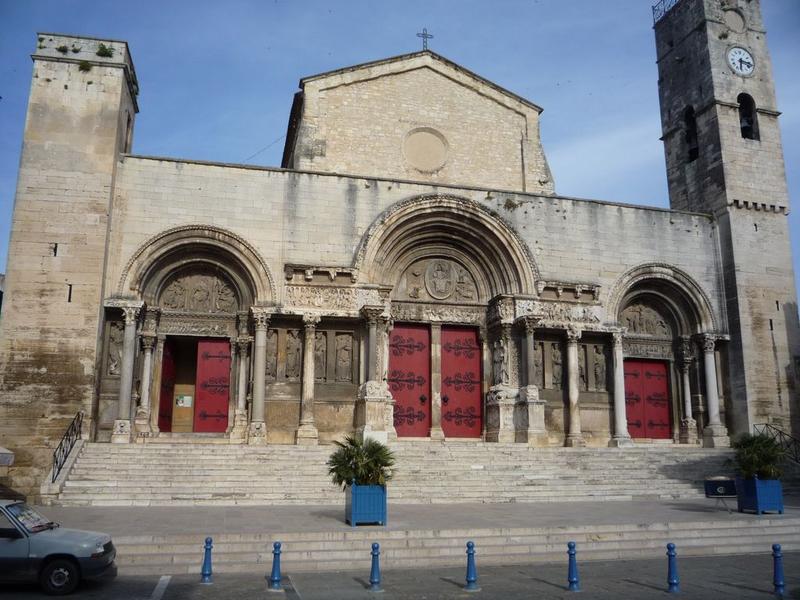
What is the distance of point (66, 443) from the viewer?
1488cm

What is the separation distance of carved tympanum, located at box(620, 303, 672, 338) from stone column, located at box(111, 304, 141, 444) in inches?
535

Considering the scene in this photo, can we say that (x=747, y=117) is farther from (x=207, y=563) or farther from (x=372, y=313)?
(x=207, y=563)

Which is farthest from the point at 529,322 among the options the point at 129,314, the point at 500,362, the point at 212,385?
the point at 129,314

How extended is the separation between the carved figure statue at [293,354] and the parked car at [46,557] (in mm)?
10298

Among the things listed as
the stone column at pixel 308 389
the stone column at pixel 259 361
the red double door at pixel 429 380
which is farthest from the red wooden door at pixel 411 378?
the stone column at pixel 259 361

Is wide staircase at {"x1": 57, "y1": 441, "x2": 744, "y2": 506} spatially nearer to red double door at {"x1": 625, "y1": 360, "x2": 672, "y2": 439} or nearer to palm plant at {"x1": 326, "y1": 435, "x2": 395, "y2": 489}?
palm plant at {"x1": 326, "y1": 435, "x2": 395, "y2": 489}

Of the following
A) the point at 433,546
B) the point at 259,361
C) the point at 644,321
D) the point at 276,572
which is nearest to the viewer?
the point at 276,572

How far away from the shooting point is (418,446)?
16.1m

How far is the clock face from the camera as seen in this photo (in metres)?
22.3

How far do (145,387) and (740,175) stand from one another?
1804 cm

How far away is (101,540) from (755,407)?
17.6 metres

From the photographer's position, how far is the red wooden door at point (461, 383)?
63.2 feet

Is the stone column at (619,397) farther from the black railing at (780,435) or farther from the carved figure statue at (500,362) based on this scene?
the black railing at (780,435)

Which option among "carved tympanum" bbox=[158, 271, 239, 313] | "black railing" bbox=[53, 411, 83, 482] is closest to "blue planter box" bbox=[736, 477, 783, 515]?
"carved tympanum" bbox=[158, 271, 239, 313]
